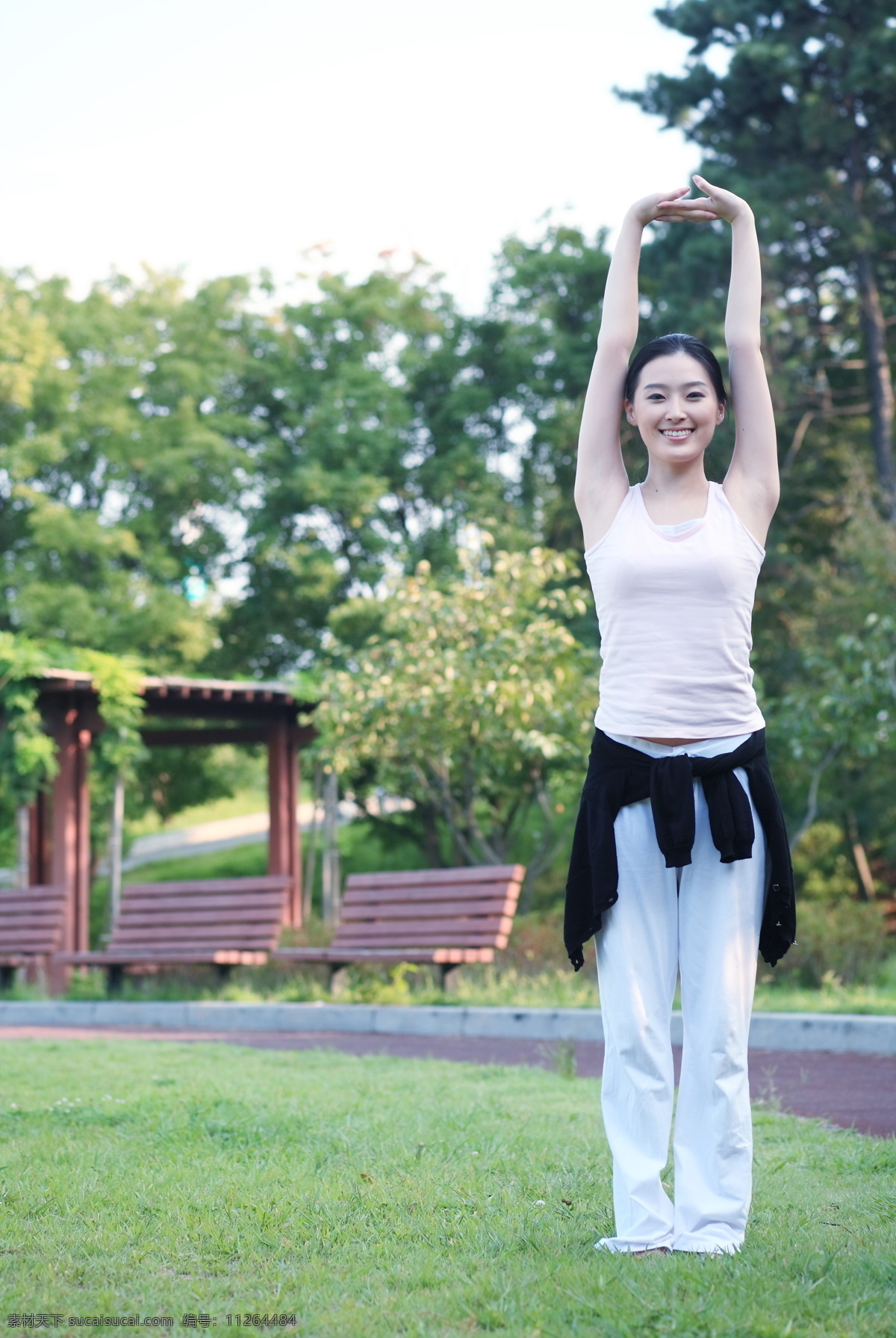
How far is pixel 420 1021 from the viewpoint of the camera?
30.6 feet

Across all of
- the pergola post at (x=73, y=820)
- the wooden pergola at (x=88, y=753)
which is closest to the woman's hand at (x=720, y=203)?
the wooden pergola at (x=88, y=753)

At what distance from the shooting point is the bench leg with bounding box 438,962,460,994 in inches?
416

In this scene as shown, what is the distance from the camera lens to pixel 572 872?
10.3 feet

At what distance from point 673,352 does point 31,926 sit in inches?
484

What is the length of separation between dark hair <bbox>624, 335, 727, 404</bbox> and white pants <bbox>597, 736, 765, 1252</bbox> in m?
0.84

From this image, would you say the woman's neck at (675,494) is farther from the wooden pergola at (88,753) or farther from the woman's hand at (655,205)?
the wooden pergola at (88,753)

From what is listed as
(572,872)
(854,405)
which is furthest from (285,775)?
(572,872)

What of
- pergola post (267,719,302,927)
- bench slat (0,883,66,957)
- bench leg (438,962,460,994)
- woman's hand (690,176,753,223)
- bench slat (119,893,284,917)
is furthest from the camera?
pergola post (267,719,302,927)

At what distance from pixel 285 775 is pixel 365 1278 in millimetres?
14643

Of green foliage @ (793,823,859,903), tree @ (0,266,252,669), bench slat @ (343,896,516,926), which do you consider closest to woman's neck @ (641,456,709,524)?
bench slat @ (343,896,516,926)

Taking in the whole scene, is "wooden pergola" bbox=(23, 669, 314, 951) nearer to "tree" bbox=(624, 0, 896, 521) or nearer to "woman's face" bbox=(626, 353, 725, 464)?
"tree" bbox=(624, 0, 896, 521)

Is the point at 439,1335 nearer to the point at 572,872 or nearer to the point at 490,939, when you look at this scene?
the point at 572,872

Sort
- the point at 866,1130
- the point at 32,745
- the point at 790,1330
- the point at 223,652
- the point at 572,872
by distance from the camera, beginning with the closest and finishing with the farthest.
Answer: the point at 790,1330
the point at 572,872
the point at 866,1130
the point at 32,745
the point at 223,652

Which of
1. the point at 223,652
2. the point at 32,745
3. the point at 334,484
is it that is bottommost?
the point at 32,745
